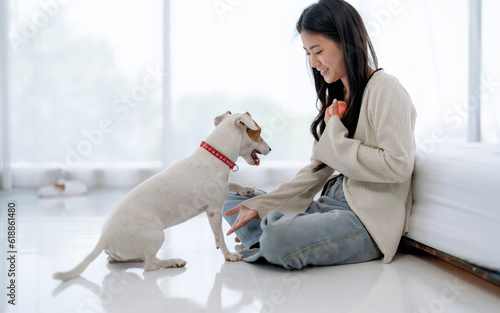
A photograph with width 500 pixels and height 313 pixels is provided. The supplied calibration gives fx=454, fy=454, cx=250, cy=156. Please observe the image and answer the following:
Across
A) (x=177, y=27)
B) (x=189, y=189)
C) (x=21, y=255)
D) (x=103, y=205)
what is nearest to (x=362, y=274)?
(x=189, y=189)

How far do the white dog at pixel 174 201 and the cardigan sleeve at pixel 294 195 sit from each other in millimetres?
187

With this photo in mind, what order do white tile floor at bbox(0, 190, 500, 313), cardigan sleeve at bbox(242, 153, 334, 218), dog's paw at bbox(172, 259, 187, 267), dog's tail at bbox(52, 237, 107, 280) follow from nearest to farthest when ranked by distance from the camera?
white tile floor at bbox(0, 190, 500, 313) < dog's tail at bbox(52, 237, 107, 280) < dog's paw at bbox(172, 259, 187, 267) < cardigan sleeve at bbox(242, 153, 334, 218)

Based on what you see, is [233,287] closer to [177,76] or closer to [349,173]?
[349,173]

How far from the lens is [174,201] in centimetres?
162

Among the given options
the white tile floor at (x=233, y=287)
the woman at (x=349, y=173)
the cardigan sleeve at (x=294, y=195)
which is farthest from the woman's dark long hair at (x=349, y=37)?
the white tile floor at (x=233, y=287)

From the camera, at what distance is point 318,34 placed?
1.73 meters

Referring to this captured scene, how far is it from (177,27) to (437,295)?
3.31 m

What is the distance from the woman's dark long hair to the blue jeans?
0.37m

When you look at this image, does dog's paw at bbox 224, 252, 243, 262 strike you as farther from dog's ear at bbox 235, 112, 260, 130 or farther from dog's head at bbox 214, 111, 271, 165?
dog's ear at bbox 235, 112, 260, 130

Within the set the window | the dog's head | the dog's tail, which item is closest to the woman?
the dog's head

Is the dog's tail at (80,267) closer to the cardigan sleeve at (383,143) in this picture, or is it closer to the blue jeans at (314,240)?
the blue jeans at (314,240)

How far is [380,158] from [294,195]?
45 centimetres

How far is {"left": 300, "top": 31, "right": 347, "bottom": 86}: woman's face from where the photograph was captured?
1.73 meters

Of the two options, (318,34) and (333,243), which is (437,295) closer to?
(333,243)
